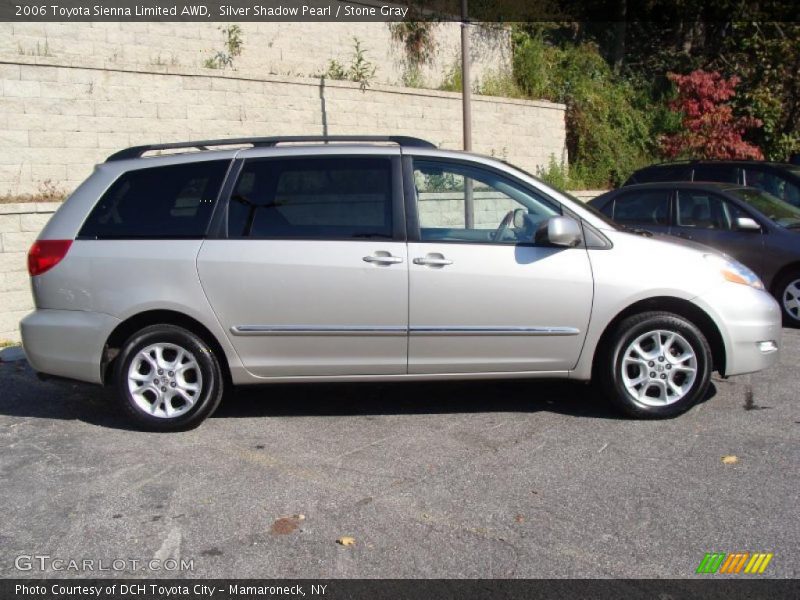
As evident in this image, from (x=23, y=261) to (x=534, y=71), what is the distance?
11475mm

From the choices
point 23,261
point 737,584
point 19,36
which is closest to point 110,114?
point 19,36

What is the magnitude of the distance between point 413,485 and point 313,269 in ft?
5.20

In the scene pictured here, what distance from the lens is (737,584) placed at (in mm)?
3418

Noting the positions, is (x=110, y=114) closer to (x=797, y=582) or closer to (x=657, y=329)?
(x=657, y=329)

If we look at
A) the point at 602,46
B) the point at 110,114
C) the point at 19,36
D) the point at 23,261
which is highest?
the point at 602,46

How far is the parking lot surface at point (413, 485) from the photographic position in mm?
3713

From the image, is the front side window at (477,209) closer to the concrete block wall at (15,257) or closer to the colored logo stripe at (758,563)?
the colored logo stripe at (758,563)

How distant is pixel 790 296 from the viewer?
8.55m

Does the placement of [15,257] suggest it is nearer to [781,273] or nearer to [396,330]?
[396,330]

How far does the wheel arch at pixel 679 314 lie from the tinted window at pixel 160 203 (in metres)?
2.75

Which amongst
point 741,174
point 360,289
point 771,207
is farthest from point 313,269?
point 741,174

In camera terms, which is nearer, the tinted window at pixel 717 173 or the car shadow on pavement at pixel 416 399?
the car shadow on pavement at pixel 416 399

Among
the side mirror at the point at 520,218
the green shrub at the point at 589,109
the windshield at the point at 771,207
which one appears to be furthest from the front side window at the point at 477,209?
the green shrub at the point at 589,109

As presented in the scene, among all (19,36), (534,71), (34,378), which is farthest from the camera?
(534,71)
